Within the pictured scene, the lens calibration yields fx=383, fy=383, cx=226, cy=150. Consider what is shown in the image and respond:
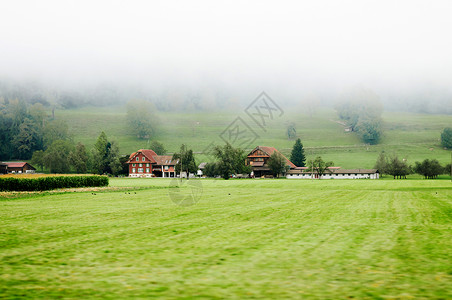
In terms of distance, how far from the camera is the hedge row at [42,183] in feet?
143

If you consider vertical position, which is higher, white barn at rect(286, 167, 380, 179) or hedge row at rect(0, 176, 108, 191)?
hedge row at rect(0, 176, 108, 191)

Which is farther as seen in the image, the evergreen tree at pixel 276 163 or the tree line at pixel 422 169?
the evergreen tree at pixel 276 163

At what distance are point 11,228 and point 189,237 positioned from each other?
7.69m

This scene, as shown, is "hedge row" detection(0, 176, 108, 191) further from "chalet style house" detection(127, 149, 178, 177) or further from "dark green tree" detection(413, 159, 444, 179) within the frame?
"dark green tree" detection(413, 159, 444, 179)

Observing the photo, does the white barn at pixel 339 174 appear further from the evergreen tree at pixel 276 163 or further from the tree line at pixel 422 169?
the evergreen tree at pixel 276 163

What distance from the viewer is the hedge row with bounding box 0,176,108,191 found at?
43.5m

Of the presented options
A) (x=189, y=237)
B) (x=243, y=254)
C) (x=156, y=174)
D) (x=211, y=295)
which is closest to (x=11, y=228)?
(x=189, y=237)

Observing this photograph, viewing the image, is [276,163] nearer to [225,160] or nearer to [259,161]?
[259,161]

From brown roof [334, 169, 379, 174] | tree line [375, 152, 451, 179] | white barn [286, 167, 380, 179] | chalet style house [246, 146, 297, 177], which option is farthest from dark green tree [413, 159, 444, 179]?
chalet style house [246, 146, 297, 177]

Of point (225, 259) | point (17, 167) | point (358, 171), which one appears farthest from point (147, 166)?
point (225, 259)

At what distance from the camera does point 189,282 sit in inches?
315

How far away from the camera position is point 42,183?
45.3 meters

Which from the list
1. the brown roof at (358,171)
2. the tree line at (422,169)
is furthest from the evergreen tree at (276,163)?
the tree line at (422,169)

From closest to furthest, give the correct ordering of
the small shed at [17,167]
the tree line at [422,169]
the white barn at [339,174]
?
1. the tree line at [422,169]
2. the white barn at [339,174]
3. the small shed at [17,167]
